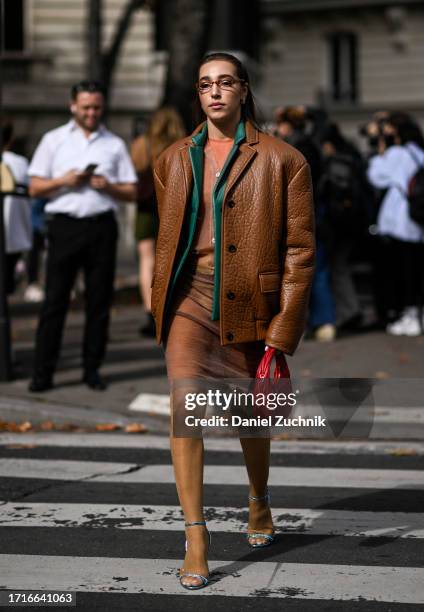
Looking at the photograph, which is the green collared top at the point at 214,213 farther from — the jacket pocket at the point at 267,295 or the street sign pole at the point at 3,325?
the street sign pole at the point at 3,325

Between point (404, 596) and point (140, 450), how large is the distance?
3258 mm

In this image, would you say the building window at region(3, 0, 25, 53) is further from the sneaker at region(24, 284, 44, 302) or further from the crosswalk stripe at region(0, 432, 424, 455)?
the crosswalk stripe at region(0, 432, 424, 455)

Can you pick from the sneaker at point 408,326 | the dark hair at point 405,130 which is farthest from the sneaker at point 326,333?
the dark hair at point 405,130

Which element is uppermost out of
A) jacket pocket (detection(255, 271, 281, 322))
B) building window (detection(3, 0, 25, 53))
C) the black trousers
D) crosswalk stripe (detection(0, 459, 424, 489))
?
building window (detection(3, 0, 25, 53))

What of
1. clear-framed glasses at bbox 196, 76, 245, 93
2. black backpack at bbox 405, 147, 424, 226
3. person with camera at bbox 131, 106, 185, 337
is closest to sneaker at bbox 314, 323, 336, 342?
black backpack at bbox 405, 147, 424, 226

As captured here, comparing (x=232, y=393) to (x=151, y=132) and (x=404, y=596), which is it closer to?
(x=404, y=596)

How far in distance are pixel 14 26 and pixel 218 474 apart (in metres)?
29.0

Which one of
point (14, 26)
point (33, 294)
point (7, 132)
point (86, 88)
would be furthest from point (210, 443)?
point (14, 26)

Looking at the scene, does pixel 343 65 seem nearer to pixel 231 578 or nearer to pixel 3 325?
pixel 3 325

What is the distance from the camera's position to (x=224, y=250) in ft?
16.0

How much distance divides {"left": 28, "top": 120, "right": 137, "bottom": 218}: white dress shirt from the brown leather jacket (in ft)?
14.2

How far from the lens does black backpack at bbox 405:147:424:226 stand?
39.8 ft

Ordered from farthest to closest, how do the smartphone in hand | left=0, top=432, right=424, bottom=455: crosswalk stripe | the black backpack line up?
the black backpack, the smartphone in hand, left=0, top=432, right=424, bottom=455: crosswalk stripe

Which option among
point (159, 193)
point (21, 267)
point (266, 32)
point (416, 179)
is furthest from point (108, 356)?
point (266, 32)
